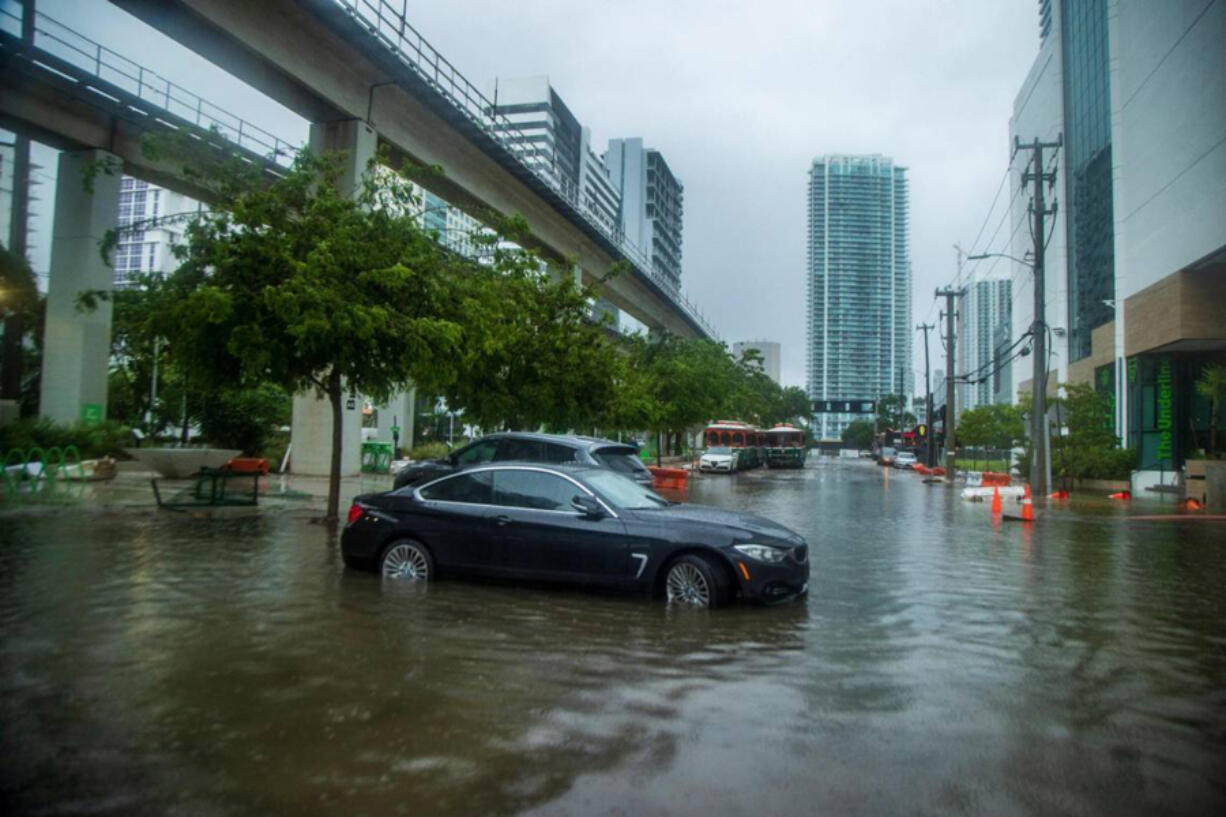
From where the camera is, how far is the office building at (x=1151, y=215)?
31.4 m

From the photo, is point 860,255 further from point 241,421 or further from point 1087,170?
point 241,421

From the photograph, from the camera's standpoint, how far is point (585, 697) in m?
5.35

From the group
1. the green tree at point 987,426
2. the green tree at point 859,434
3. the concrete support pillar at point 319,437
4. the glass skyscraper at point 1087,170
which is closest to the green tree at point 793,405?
the green tree at point 859,434

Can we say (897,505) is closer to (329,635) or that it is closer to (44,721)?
(329,635)

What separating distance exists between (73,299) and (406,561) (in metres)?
23.2

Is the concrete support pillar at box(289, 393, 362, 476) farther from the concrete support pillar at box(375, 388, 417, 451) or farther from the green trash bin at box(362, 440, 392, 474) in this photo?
the concrete support pillar at box(375, 388, 417, 451)

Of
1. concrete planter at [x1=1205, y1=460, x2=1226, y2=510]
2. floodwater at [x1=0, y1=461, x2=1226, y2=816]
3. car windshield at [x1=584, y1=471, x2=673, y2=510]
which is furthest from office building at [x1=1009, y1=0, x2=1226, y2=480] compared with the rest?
car windshield at [x1=584, y1=471, x2=673, y2=510]

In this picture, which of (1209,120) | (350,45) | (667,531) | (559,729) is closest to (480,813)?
(559,729)

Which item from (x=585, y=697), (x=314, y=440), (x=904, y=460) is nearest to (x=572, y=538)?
(x=585, y=697)

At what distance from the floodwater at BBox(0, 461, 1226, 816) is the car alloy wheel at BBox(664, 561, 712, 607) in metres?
0.42

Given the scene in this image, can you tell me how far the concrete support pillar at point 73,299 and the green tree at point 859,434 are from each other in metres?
154

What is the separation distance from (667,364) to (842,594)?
3402 cm

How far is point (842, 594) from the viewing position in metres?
9.55

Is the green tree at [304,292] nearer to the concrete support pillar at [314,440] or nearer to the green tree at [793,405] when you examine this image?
the concrete support pillar at [314,440]
